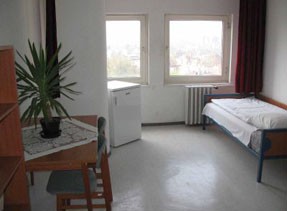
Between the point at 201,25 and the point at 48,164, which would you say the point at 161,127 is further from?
the point at 48,164

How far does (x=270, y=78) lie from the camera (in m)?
4.83

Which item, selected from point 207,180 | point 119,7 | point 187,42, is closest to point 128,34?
point 119,7

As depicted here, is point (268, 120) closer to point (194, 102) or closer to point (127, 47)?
point (194, 102)

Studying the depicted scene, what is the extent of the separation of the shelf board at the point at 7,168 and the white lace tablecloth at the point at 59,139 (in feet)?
0.54

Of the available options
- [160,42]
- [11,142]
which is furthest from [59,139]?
[160,42]

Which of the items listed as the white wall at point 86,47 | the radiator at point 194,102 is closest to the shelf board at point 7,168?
the white wall at point 86,47

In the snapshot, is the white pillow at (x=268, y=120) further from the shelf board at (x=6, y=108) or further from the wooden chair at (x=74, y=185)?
the shelf board at (x=6, y=108)

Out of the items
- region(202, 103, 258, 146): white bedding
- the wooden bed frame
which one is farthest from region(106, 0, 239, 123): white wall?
the wooden bed frame

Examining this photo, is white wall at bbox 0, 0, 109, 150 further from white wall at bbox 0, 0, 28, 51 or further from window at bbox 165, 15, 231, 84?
window at bbox 165, 15, 231, 84

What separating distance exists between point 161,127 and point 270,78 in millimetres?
1935

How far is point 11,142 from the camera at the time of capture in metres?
1.95

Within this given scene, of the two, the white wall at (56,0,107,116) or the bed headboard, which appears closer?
the white wall at (56,0,107,116)

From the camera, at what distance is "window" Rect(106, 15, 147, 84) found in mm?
5105

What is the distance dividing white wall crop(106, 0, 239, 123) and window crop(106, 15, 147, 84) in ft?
0.45
